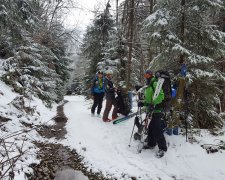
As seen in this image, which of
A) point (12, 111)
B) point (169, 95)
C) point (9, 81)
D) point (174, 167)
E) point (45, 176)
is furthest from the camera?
point (9, 81)

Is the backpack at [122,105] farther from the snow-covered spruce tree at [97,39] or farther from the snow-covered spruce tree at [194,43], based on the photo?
the snow-covered spruce tree at [97,39]

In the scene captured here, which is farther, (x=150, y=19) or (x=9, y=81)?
(x=9, y=81)

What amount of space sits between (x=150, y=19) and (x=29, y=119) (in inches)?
222

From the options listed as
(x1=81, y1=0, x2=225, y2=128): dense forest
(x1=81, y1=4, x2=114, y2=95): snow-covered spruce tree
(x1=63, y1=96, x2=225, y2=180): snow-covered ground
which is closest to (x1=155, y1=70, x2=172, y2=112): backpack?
(x1=63, y1=96, x2=225, y2=180): snow-covered ground

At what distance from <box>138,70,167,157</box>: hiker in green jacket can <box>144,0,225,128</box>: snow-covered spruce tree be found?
2037 mm

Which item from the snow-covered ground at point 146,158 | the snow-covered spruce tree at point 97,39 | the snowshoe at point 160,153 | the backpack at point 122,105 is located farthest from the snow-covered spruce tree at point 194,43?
the snow-covered spruce tree at point 97,39

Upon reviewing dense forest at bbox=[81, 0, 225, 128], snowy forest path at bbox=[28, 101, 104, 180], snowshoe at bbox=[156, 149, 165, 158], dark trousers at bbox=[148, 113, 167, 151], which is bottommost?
snowy forest path at bbox=[28, 101, 104, 180]

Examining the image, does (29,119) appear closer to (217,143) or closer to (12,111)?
(12,111)

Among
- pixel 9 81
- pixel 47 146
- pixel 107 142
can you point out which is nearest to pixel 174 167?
→ pixel 107 142

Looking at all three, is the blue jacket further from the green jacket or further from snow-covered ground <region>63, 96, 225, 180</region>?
the green jacket

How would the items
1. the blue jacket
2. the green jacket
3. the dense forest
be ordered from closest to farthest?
the green jacket < the dense forest < the blue jacket

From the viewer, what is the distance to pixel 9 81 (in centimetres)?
1291

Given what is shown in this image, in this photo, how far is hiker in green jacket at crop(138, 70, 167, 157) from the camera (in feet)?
24.1

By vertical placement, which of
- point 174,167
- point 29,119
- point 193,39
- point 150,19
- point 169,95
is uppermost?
point 150,19
